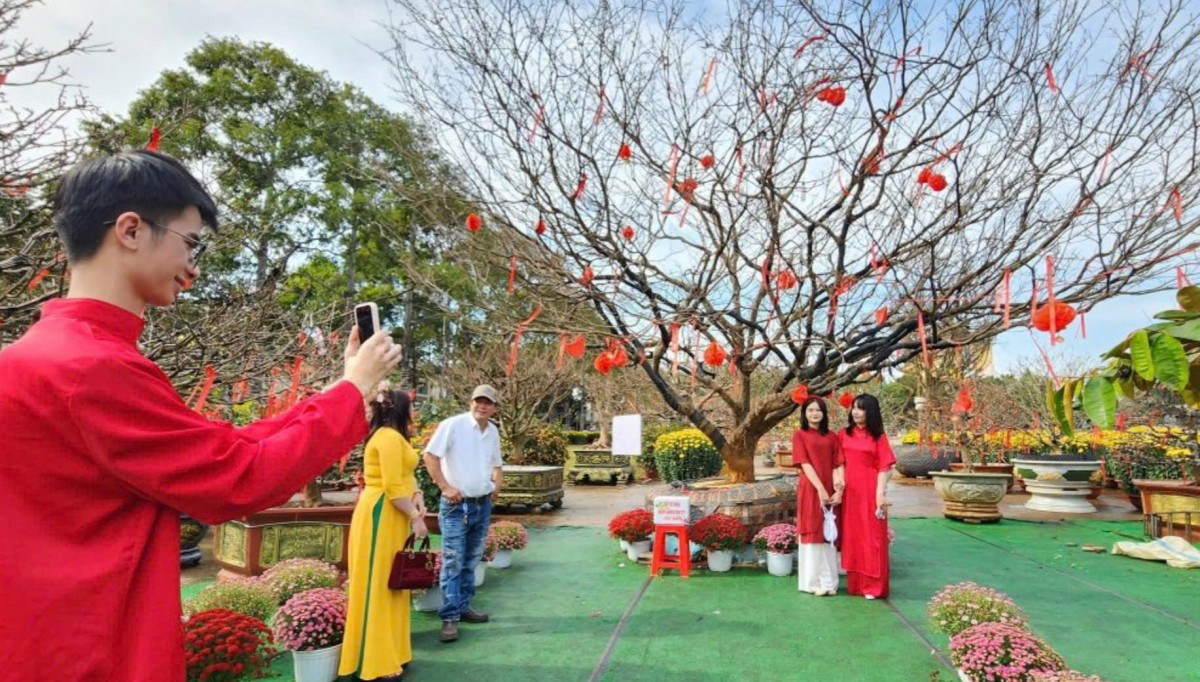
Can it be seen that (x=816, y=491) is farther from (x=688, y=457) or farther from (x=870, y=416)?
(x=688, y=457)

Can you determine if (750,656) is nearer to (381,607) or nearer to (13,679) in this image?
(381,607)

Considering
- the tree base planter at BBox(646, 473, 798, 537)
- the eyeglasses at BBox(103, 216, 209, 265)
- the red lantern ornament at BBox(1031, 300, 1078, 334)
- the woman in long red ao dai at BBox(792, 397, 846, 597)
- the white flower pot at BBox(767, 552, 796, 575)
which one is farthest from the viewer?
the tree base planter at BBox(646, 473, 798, 537)

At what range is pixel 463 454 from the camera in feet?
16.0

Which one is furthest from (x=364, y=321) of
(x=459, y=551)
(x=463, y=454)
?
(x=459, y=551)

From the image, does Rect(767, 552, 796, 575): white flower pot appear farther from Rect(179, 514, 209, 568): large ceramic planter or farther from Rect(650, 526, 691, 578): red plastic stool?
Rect(179, 514, 209, 568): large ceramic planter

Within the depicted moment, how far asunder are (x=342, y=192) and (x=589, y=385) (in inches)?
371

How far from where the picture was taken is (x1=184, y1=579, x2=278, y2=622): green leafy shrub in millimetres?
4207

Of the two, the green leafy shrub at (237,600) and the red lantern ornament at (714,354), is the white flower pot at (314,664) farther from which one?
the red lantern ornament at (714,354)

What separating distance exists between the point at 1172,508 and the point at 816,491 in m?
5.52

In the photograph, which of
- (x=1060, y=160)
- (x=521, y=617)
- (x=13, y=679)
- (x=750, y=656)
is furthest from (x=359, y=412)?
(x=1060, y=160)

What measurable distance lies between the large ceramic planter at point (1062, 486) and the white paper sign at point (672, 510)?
766 centimetres

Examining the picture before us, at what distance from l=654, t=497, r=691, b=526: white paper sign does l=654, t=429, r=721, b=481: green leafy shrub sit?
7.80 meters

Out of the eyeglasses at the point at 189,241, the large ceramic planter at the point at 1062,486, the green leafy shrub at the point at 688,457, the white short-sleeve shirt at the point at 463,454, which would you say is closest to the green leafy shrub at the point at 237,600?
the white short-sleeve shirt at the point at 463,454

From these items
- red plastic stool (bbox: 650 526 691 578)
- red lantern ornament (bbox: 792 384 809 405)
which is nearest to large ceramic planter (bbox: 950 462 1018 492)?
red lantern ornament (bbox: 792 384 809 405)
